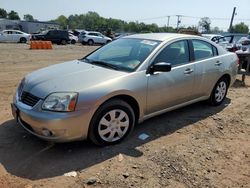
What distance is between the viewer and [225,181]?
142 inches

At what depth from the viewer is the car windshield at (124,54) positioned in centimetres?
466

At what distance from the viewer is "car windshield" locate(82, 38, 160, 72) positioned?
466 cm

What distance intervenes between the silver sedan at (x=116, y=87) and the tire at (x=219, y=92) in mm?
219

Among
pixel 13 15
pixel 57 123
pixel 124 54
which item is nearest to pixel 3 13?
pixel 13 15

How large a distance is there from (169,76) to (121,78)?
950 millimetres

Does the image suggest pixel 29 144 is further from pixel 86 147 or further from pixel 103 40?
pixel 103 40

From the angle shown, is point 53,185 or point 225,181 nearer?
point 53,185

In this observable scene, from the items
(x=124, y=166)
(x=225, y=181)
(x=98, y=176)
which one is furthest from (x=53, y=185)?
(x=225, y=181)

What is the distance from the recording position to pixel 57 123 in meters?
3.74

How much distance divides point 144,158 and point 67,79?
1.51 meters

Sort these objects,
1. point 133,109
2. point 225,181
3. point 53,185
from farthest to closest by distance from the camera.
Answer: point 133,109
point 225,181
point 53,185

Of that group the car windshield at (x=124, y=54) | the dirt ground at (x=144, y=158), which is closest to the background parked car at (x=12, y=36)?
the dirt ground at (x=144, y=158)

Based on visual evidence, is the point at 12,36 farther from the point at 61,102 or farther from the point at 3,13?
the point at 3,13

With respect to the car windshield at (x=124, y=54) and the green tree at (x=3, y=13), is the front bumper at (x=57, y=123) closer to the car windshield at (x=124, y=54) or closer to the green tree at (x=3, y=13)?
the car windshield at (x=124, y=54)
